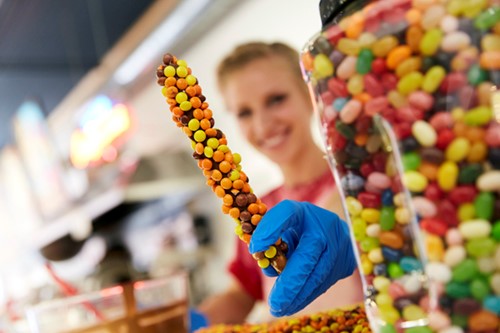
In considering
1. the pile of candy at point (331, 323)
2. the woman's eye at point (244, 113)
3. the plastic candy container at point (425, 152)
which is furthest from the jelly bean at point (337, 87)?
the woman's eye at point (244, 113)

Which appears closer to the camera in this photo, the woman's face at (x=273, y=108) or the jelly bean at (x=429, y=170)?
the jelly bean at (x=429, y=170)

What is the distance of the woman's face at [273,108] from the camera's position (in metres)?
1.70

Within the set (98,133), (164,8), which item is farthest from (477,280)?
(98,133)

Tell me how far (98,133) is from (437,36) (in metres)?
3.83

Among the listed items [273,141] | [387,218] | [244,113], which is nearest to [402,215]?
[387,218]

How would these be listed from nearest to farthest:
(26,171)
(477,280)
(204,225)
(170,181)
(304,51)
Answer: (477,280) → (304,51) → (204,225) → (170,181) → (26,171)

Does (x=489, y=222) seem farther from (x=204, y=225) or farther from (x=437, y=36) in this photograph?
(x=204, y=225)

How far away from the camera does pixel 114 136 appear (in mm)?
4020

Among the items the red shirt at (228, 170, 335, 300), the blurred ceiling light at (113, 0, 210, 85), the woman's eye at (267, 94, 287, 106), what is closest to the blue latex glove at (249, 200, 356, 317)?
the red shirt at (228, 170, 335, 300)

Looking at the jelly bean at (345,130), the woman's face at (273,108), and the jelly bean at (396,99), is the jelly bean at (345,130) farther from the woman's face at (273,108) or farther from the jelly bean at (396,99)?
the woman's face at (273,108)

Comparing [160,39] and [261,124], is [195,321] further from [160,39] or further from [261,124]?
[160,39]

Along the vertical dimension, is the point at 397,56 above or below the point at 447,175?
above

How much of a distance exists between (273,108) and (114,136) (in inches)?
95.1

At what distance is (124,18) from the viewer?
4.09m
